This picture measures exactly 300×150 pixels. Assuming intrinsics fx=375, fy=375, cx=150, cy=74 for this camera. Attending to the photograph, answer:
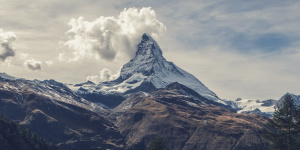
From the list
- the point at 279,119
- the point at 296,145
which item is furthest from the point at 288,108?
the point at 296,145

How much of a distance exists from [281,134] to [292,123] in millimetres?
3738

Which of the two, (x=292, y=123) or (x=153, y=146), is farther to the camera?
(x=153, y=146)

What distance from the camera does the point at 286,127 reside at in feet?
302

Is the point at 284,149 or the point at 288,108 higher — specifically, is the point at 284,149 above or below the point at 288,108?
below

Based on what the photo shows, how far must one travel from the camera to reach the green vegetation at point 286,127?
90.8 m

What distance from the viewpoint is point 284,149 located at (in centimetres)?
9075

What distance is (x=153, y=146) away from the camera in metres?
127

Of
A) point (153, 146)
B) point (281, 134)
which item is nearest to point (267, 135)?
point (281, 134)

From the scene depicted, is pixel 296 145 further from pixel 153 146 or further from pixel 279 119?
pixel 153 146

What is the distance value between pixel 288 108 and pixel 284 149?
10.1 metres

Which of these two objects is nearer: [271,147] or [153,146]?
[271,147]

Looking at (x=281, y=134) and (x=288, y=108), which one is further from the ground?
(x=288, y=108)

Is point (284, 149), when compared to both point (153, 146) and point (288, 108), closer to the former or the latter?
point (288, 108)

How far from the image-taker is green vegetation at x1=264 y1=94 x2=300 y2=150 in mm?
90750
